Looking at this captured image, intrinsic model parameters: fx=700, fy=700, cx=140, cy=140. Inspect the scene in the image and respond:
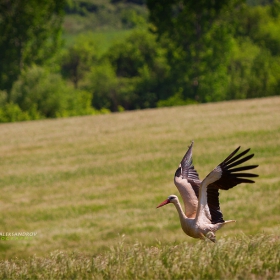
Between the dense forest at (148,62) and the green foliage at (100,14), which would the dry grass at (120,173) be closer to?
the dense forest at (148,62)

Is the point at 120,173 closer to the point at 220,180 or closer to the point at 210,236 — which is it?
the point at 220,180

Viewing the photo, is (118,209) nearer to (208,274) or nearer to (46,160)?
(46,160)

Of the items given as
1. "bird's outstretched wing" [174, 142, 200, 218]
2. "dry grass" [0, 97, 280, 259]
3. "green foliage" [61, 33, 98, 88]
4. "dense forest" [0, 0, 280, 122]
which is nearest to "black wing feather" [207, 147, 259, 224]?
"bird's outstretched wing" [174, 142, 200, 218]

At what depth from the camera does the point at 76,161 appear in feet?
98.4

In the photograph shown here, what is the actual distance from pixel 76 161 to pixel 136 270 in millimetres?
23647

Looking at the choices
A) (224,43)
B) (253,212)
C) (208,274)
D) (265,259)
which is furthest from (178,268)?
(224,43)

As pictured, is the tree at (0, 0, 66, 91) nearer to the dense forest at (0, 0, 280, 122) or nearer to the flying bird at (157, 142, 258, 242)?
the dense forest at (0, 0, 280, 122)

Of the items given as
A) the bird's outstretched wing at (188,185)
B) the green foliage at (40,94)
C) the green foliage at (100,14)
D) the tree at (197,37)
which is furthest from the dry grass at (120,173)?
the green foliage at (100,14)

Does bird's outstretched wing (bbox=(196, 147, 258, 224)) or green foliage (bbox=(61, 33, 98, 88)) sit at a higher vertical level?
green foliage (bbox=(61, 33, 98, 88))

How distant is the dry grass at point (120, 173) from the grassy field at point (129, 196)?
0.04 metres

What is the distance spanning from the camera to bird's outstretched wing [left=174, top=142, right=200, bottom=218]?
8.44 meters

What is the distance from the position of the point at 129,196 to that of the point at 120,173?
3707 mm

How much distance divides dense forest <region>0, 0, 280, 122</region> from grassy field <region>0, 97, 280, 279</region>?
700 inches

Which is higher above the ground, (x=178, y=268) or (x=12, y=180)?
(x=178, y=268)
